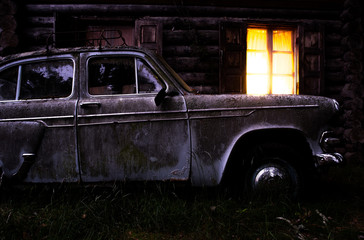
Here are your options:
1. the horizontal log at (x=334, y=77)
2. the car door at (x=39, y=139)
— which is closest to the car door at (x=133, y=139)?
the car door at (x=39, y=139)

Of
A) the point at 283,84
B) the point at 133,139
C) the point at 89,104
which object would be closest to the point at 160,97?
the point at 133,139

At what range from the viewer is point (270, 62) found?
5.69 metres

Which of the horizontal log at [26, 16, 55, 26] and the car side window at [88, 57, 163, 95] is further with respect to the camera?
the horizontal log at [26, 16, 55, 26]

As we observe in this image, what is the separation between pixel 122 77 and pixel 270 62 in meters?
4.17

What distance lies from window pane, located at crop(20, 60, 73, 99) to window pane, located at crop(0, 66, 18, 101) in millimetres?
87

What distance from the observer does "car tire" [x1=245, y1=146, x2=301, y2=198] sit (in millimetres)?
2438

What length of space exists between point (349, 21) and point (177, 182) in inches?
216

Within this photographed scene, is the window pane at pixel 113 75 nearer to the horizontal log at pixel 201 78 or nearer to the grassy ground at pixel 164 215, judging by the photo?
the grassy ground at pixel 164 215

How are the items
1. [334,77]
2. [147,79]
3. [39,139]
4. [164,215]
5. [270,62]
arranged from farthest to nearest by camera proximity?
[270,62] < [334,77] < [147,79] < [39,139] < [164,215]

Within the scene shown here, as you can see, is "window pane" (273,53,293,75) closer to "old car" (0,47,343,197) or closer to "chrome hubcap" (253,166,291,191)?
"old car" (0,47,343,197)

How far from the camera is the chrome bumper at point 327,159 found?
2.32m

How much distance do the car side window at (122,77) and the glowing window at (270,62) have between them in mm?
3537

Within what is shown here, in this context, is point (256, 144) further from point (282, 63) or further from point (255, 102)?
point (282, 63)

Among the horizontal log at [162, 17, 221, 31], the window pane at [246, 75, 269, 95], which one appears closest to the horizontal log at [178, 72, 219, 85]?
the window pane at [246, 75, 269, 95]
